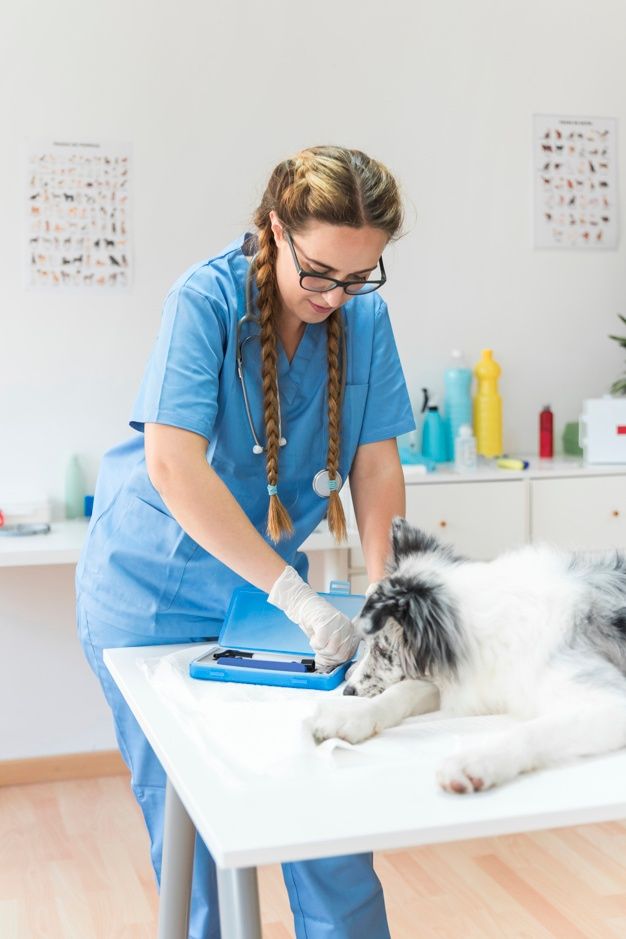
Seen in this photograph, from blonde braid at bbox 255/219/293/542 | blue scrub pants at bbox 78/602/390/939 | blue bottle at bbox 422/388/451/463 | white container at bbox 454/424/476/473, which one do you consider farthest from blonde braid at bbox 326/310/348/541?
blue bottle at bbox 422/388/451/463

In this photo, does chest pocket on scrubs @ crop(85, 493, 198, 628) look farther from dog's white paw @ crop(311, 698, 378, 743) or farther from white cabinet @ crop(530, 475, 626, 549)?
white cabinet @ crop(530, 475, 626, 549)

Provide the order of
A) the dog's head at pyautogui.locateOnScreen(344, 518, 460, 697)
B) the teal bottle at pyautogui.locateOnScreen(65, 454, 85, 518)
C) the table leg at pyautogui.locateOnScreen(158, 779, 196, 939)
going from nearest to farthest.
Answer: the dog's head at pyautogui.locateOnScreen(344, 518, 460, 697)
the table leg at pyautogui.locateOnScreen(158, 779, 196, 939)
the teal bottle at pyautogui.locateOnScreen(65, 454, 85, 518)

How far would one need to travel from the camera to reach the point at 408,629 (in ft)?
4.40

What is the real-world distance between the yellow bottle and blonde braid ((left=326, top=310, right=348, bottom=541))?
1.79 m

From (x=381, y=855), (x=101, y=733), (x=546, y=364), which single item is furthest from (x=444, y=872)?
(x=546, y=364)

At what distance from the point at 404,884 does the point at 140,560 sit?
1.30 m

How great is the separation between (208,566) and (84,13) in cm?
220

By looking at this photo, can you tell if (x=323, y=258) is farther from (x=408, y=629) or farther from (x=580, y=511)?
(x=580, y=511)

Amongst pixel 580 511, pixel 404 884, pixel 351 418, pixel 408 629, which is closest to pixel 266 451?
pixel 351 418

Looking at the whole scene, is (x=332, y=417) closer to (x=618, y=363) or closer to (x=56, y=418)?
(x=56, y=418)

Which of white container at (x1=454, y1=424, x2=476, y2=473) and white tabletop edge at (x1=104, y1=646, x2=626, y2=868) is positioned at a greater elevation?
white container at (x1=454, y1=424, x2=476, y2=473)

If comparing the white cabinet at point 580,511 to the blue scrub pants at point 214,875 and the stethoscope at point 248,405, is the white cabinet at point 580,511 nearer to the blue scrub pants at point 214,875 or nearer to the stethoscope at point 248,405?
the stethoscope at point 248,405

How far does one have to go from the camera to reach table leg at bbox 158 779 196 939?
5.36 ft

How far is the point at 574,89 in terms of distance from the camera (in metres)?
3.72
